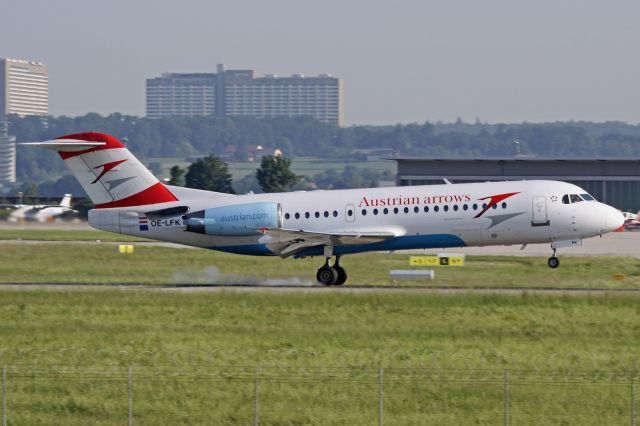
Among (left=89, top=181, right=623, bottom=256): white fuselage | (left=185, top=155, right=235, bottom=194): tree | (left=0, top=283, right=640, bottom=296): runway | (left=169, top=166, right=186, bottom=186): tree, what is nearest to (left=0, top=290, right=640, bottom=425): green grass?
(left=0, top=283, right=640, bottom=296): runway

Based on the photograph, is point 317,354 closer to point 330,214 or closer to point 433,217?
point 433,217

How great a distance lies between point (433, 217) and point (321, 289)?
4520mm

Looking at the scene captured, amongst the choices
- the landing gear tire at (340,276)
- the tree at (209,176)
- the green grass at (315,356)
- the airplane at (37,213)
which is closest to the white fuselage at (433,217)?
the landing gear tire at (340,276)

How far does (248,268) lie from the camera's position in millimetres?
45688

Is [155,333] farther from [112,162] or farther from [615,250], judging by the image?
[615,250]

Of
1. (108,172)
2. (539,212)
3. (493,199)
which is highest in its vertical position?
(108,172)

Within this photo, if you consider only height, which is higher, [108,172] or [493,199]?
[108,172]

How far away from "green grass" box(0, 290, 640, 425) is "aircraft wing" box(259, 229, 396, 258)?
3666mm

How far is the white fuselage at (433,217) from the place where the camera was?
37.8m

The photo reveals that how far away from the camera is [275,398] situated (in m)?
20.7

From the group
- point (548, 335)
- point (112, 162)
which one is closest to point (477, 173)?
point (112, 162)

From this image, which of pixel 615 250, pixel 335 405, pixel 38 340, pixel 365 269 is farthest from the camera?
pixel 615 250

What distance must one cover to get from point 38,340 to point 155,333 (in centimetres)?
285

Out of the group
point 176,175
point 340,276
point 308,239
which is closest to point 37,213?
point 176,175
